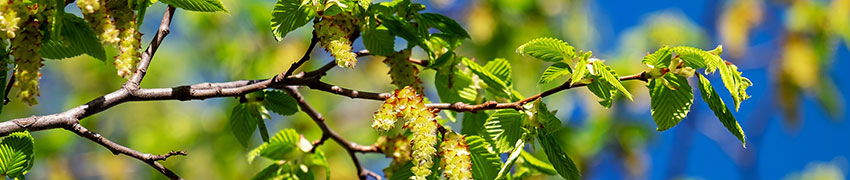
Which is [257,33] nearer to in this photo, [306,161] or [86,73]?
[86,73]

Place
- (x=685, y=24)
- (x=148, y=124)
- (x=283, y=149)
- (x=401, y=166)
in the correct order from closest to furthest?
1. (x=401, y=166)
2. (x=283, y=149)
3. (x=685, y=24)
4. (x=148, y=124)

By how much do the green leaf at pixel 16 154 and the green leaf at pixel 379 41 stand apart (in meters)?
0.62

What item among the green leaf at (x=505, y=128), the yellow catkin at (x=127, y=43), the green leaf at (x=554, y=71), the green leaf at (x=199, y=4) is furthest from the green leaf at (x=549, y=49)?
the yellow catkin at (x=127, y=43)

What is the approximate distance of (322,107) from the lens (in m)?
6.50

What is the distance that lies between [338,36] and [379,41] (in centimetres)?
27

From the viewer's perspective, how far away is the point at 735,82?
139 cm

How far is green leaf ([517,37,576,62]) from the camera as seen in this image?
1.38 m

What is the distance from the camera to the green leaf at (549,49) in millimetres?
1375

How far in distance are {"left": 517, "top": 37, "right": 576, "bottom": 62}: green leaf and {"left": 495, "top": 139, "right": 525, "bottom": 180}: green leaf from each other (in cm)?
15

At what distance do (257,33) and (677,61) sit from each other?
4.14m

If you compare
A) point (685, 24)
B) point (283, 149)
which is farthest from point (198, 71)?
point (283, 149)

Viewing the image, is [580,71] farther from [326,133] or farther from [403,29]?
[326,133]

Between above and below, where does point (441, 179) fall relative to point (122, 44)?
below

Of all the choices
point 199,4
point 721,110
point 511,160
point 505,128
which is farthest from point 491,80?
point 199,4
